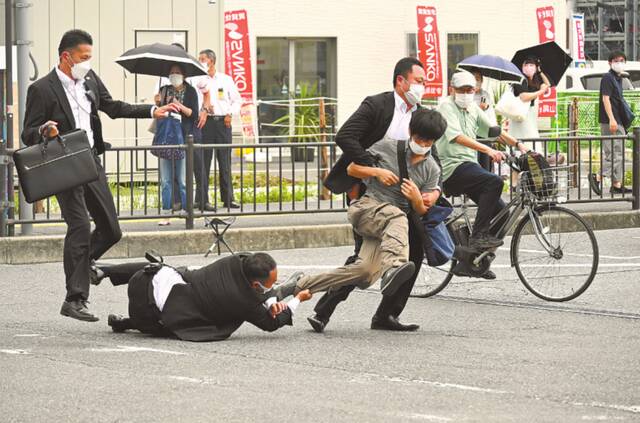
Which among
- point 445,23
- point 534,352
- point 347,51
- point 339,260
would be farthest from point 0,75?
point 445,23

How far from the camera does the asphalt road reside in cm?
734

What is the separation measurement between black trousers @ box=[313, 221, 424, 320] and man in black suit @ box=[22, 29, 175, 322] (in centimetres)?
145

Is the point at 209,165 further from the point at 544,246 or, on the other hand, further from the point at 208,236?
the point at 544,246

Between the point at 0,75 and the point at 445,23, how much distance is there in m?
17.2

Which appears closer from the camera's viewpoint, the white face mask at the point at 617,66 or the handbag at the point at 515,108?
the handbag at the point at 515,108

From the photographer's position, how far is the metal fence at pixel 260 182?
15.6 meters

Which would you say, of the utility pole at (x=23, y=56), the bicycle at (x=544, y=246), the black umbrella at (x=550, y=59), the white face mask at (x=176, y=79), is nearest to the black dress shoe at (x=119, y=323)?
the bicycle at (x=544, y=246)

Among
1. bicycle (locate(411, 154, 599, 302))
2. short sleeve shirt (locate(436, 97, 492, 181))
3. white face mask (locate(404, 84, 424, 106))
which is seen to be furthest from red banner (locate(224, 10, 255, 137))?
white face mask (locate(404, 84, 424, 106))

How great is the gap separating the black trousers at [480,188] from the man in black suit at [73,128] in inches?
113

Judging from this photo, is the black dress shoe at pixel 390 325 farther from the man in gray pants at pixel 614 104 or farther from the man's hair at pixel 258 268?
the man in gray pants at pixel 614 104

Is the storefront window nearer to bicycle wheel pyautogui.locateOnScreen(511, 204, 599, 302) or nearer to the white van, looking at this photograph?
the white van

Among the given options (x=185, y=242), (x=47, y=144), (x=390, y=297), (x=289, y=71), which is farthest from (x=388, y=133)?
(x=289, y=71)

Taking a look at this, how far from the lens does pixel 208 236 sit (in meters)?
15.5

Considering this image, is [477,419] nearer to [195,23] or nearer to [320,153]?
[320,153]
